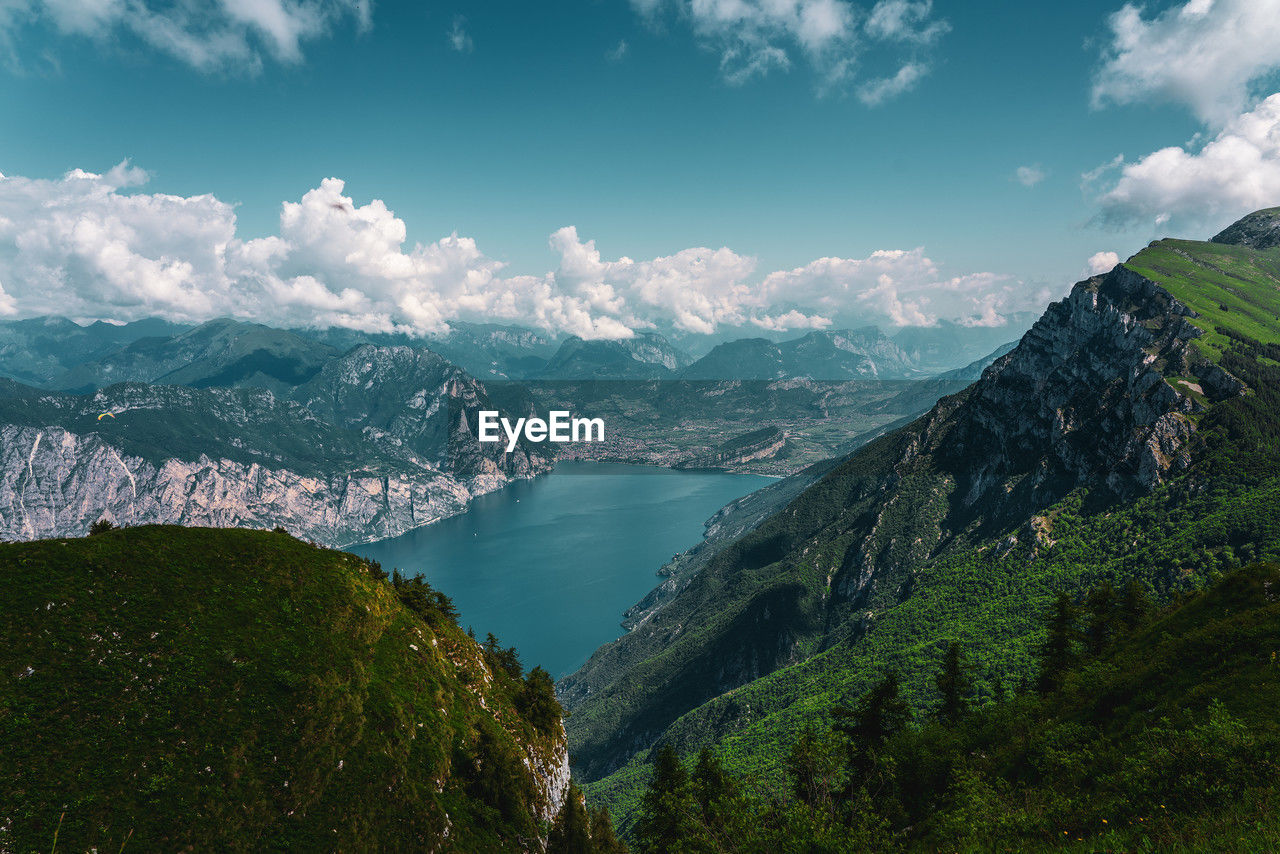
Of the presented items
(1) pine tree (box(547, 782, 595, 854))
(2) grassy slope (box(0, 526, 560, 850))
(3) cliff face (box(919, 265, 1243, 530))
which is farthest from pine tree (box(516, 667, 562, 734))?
(3) cliff face (box(919, 265, 1243, 530))

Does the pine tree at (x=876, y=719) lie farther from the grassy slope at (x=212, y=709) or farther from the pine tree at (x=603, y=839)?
the grassy slope at (x=212, y=709)

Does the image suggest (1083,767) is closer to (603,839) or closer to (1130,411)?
(603,839)

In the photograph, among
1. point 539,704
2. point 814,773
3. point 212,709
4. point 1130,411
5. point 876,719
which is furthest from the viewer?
point 1130,411

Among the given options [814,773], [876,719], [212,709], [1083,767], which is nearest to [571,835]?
[814,773]

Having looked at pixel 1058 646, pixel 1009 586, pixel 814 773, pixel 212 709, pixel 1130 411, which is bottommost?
pixel 1009 586

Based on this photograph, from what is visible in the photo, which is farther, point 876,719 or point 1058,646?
point 1058,646

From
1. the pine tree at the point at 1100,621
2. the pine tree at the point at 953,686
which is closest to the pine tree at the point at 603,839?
the pine tree at the point at 953,686
